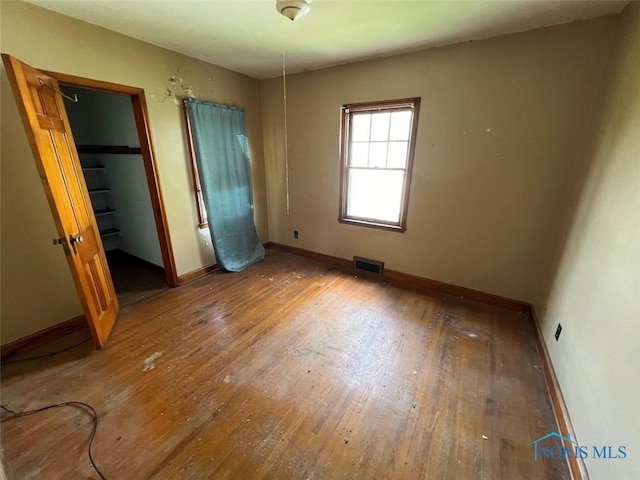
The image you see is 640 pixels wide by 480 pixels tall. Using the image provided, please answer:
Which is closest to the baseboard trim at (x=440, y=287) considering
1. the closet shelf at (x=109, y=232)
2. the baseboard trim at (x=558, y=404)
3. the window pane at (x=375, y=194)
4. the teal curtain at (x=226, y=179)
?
the baseboard trim at (x=558, y=404)

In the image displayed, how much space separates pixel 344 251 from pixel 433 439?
2386mm

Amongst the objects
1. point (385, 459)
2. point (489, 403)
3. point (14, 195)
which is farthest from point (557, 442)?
point (14, 195)

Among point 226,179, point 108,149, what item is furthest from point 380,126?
point 108,149

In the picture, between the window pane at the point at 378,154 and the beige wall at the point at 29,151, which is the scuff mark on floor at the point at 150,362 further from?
the window pane at the point at 378,154

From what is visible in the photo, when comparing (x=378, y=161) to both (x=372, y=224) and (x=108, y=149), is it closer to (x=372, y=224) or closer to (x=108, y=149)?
(x=372, y=224)

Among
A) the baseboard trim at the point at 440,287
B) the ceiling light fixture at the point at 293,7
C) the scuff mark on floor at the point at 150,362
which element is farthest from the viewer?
A: the baseboard trim at the point at 440,287

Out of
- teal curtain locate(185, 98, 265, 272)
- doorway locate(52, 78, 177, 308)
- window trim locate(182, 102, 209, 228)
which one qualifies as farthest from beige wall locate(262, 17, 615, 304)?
doorway locate(52, 78, 177, 308)

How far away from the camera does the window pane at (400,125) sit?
9.31ft

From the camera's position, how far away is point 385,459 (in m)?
1.36

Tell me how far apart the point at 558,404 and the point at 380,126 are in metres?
2.80

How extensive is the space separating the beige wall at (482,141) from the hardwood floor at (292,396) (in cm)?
61

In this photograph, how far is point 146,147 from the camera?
262cm

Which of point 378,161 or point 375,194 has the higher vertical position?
point 378,161

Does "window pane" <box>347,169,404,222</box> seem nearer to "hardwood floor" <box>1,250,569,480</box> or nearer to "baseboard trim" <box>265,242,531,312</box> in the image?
"baseboard trim" <box>265,242,531,312</box>
